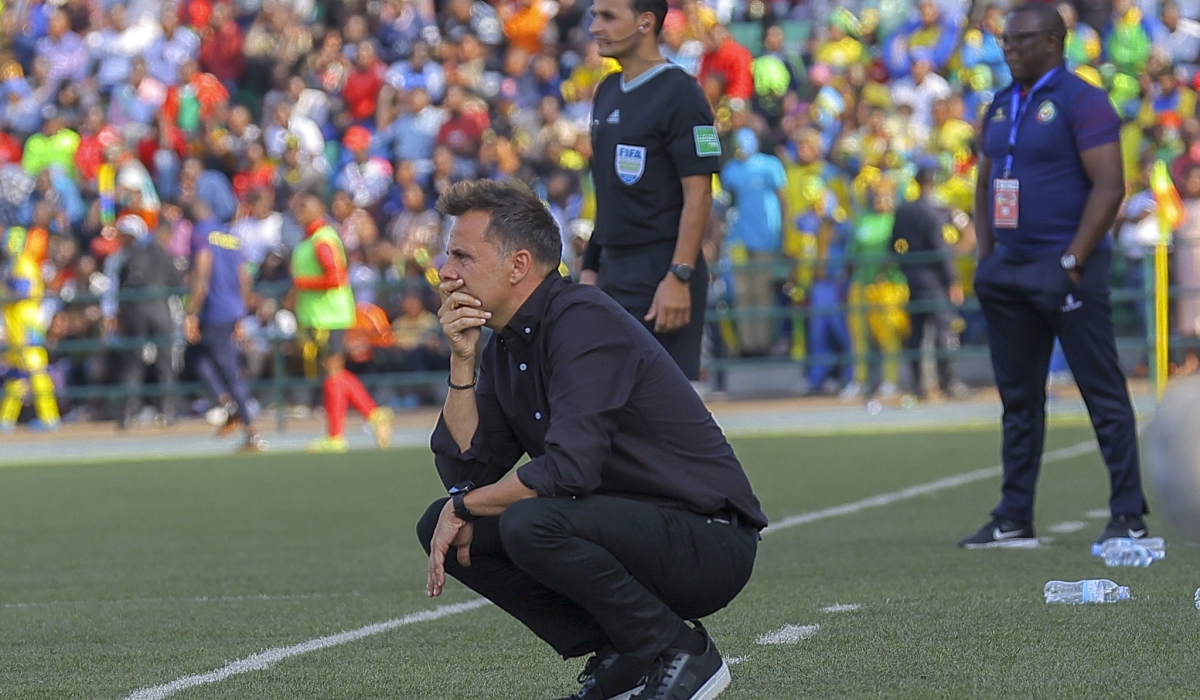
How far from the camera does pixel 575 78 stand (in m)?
21.4

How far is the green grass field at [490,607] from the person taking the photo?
4.73 m

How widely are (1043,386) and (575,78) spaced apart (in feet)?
47.0

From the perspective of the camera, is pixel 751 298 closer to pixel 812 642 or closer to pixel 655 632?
pixel 812 642

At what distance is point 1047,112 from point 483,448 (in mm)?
3661

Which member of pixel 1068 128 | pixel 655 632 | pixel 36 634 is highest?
pixel 1068 128

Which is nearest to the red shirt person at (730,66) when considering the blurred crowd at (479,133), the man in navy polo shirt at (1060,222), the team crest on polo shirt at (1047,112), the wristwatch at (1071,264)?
the blurred crowd at (479,133)

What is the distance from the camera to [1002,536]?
7.51 metres

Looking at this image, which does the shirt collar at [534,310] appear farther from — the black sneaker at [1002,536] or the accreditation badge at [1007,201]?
the black sneaker at [1002,536]

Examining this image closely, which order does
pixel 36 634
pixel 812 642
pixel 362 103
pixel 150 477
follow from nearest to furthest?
pixel 812 642
pixel 36 634
pixel 150 477
pixel 362 103

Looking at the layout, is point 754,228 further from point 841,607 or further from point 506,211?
point 506,211

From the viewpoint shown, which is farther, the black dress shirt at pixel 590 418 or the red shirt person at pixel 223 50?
the red shirt person at pixel 223 50

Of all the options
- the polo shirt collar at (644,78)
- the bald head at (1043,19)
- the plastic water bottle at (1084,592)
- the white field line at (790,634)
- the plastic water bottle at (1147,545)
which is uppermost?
the bald head at (1043,19)

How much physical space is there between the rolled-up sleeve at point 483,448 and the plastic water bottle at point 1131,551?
307cm

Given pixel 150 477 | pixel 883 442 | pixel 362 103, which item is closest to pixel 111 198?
pixel 362 103
